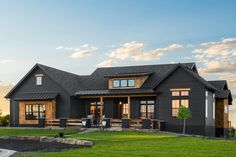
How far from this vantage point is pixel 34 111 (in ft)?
145

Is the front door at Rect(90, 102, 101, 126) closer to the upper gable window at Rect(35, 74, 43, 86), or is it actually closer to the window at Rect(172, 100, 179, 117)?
the upper gable window at Rect(35, 74, 43, 86)

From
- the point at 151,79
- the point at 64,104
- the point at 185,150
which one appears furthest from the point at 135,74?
the point at 185,150

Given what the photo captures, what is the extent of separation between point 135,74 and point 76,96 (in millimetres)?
6755

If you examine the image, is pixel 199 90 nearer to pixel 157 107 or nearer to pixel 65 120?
pixel 157 107

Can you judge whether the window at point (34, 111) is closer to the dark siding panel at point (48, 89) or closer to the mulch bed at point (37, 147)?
the dark siding panel at point (48, 89)

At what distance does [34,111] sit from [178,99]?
613 inches

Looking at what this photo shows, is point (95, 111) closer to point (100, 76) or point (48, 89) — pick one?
point (100, 76)

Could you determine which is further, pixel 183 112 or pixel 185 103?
pixel 185 103

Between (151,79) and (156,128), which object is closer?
(156,128)

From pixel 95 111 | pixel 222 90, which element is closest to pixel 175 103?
pixel 222 90

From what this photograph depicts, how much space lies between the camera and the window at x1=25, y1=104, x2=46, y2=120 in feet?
144

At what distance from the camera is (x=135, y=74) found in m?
41.8

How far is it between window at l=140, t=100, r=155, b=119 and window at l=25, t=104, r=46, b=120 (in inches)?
411

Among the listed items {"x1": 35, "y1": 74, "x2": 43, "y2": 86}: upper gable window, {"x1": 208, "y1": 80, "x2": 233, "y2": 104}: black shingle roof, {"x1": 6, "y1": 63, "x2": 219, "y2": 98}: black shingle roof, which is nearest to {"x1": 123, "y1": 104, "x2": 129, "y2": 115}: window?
{"x1": 6, "y1": 63, "x2": 219, "y2": 98}: black shingle roof
